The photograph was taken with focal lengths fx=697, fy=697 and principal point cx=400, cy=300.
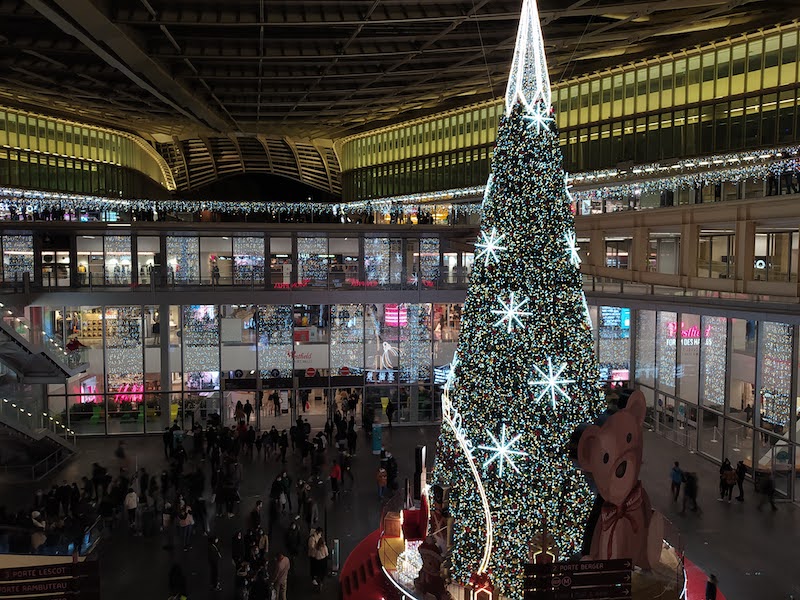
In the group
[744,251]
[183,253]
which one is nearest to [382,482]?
[744,251]

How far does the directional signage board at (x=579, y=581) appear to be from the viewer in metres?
7.26

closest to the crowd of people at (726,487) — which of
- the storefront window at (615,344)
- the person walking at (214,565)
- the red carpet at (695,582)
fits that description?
the red carpet at (695,582)

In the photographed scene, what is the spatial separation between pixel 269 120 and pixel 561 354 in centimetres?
3017

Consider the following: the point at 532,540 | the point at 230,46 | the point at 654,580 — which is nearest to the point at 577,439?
the point at 532,540

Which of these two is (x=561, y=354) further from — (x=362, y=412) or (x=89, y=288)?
(x=89, y=288)

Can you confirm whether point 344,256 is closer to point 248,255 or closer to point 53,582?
point 248,255

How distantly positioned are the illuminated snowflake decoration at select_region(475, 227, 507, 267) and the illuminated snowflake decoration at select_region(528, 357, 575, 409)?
1.74 m

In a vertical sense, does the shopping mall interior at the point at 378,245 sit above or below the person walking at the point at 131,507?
above

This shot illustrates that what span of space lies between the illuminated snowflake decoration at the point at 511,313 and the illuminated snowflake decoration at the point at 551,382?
70 centimetres

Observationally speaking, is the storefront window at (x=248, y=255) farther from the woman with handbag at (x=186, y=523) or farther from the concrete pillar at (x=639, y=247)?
the concrete pillar at (x=639, y=247)

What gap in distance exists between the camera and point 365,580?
43.2ft

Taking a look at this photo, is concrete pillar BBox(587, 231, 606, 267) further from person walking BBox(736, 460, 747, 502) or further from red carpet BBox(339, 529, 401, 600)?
red carpet BBox(339, 529, 401, 600)

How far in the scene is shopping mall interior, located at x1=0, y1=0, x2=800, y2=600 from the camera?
59.9 ft

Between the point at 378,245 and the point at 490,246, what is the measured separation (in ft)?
57.1
